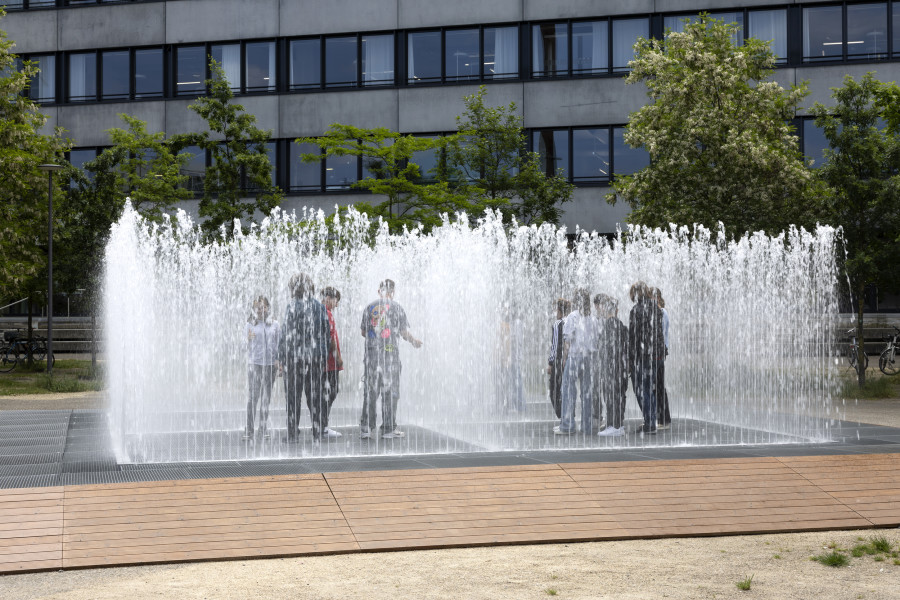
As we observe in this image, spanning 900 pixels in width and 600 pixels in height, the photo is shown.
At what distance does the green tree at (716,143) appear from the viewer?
22844mm

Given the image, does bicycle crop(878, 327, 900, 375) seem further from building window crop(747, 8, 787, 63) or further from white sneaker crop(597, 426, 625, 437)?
white sneaker crop(597, 426, 625, 437)

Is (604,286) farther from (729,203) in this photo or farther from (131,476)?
(131,476)

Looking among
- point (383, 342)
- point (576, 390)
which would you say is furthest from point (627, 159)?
point (383, 342)

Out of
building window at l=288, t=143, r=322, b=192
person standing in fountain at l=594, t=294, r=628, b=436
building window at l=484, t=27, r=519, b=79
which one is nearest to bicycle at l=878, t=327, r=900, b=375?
person standing in fountain at l=594, t=294, r=628, b=436

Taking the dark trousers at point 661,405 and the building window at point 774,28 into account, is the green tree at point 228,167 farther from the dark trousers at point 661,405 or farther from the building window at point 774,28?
the building window at point 774,28

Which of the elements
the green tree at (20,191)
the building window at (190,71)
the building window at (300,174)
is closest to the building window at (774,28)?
the building window at (300,174)

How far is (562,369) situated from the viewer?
13.5 meters

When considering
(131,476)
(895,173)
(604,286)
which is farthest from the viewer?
(895,173)

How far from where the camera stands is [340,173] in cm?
3591

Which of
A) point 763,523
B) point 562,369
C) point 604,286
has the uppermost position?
point 604,286

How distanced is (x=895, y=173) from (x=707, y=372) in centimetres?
547

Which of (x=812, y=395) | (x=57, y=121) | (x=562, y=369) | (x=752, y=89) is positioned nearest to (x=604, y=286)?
(x=812, y=395)

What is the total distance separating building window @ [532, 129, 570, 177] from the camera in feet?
114

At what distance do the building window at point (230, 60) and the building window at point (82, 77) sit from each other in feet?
15.2
